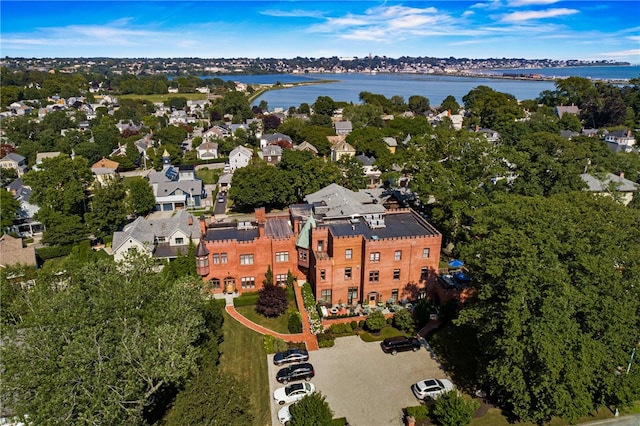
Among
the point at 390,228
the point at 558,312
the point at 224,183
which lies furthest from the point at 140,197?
the point at 558,312

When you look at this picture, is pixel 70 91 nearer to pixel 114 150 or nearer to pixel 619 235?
pixel 114 150

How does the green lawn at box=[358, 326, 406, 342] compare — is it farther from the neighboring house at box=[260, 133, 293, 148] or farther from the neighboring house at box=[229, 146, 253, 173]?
the neighboring house at box=[260, 133, 293, 148]

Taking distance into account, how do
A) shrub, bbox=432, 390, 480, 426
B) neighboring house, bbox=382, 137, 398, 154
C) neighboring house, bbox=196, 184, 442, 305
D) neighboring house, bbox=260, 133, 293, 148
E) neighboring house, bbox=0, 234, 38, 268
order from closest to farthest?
shrub, bbox=432, 390, 480, 426 < neighboring house, bbox=196, 184, 442, 305 < neighboring house, bbox=0, 234, 38, 268 < neighboring house, bbox=382, 137, 398, 154 < neighboring house, bbox=260, 133, 293, 148

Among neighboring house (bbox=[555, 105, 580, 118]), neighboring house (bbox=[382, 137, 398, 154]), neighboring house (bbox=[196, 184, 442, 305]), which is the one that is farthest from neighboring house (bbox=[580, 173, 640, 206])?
neighboring house (bbox=[555, 105, 580, 118])

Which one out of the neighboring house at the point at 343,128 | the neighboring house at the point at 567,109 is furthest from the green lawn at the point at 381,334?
the neighboring house at the point at 567,109

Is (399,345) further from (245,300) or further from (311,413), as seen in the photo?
(245,300)
